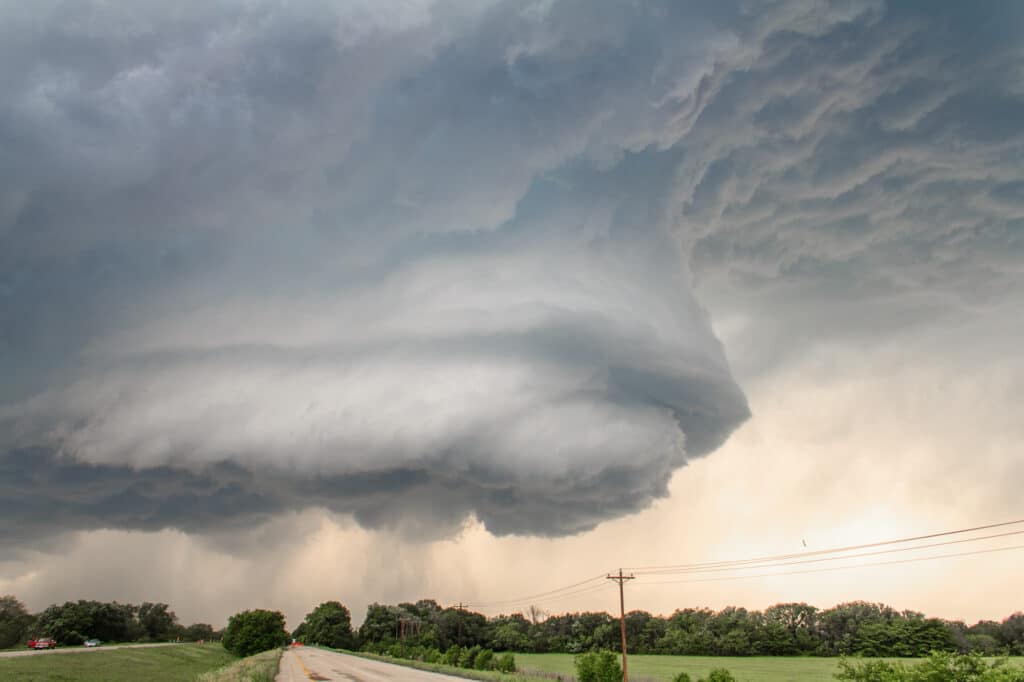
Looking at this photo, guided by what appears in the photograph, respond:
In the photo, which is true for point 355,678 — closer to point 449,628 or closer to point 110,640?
point 449,628

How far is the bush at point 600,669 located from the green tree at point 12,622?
6494 inches

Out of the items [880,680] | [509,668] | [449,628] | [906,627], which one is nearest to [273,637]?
[449,628]

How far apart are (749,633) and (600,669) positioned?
10574 cm

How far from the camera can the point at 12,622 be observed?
174m

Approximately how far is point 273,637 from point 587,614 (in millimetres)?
81858

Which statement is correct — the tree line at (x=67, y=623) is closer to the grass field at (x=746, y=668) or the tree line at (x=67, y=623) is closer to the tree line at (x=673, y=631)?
the tree line at (x=673, y=631)

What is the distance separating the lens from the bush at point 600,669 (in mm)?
60656

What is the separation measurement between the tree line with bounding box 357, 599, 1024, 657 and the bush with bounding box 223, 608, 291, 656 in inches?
1124

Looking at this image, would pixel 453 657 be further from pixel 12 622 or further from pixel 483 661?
pixel 12 622

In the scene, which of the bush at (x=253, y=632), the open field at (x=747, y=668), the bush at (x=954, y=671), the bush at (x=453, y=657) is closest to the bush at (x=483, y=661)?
the open field at (x=747, y=668)

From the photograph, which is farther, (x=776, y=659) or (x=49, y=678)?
(x=776, y=659)

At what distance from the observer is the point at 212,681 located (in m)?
57.9

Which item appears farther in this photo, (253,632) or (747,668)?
(253,632)

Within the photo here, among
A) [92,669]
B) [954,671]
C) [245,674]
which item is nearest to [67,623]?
[92,669]
